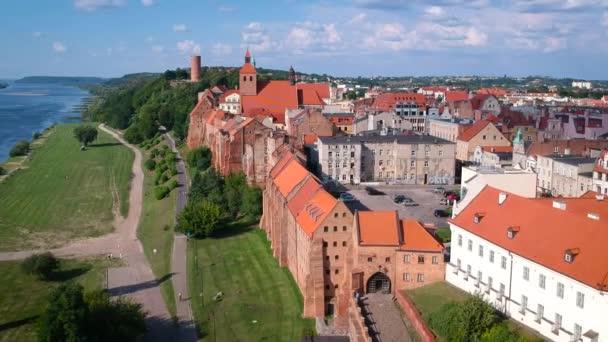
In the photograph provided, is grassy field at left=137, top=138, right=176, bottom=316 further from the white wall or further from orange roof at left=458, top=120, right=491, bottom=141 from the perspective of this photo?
orange roof at left=458, top=120, right=491, bottom=141

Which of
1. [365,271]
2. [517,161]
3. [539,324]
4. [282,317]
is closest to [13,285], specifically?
[282,317]

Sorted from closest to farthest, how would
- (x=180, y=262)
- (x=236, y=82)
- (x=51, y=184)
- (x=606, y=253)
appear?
(x=606, y=253) < (x=180, y=262) < (x=51, y=184) < (x=236, y=82)

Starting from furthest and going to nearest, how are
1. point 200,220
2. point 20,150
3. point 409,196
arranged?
point 20,150, point 409,196, point 200,220

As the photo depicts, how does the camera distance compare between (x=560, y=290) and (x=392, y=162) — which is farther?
(x=392, y=162)

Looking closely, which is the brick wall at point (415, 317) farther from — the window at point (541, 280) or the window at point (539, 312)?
the window at point (541, 280)

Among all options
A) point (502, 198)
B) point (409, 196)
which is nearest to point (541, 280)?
point (502, 198)

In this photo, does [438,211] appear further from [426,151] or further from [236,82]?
[236,82]

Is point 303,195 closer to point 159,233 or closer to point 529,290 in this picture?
point 529,290
